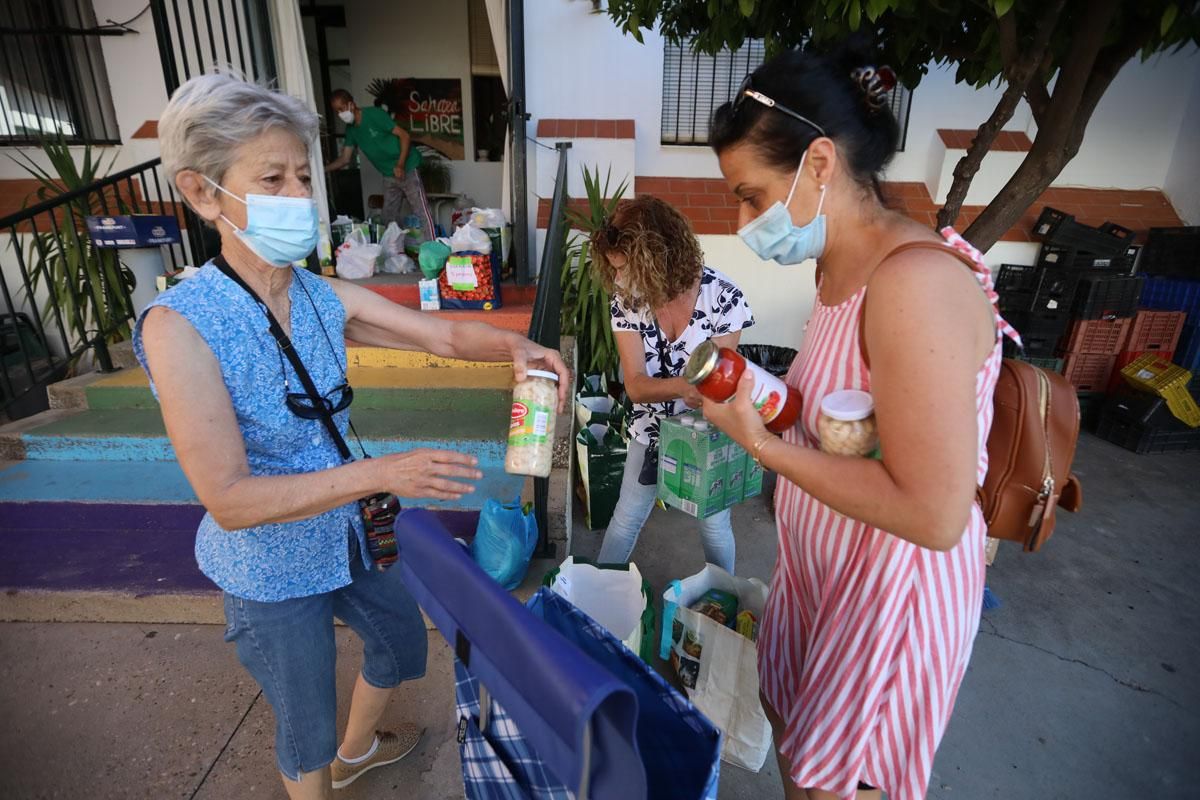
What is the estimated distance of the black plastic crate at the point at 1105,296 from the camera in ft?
16.5

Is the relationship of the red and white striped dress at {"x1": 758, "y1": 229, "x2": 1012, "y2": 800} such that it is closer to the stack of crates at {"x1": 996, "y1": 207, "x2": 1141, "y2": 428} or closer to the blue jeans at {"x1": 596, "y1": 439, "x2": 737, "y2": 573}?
the blue jeans at {"x1": 596, "y1": 439, "x2": 737, "y2": 573}

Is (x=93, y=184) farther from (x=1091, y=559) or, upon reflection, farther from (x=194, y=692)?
(x=1091, y=559)

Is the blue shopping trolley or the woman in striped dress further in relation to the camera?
the woman in striped dress

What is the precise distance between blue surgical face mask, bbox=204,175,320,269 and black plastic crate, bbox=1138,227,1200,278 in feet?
23.2

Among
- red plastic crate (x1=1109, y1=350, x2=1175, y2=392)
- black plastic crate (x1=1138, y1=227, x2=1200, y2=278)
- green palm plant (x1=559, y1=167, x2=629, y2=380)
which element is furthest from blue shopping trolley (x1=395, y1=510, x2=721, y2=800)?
black plastic crate (x1=1138, y1=227, x2=1200, y2=278)

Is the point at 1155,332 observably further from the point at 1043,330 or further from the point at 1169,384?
the point at 1043,330

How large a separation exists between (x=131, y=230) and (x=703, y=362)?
15.6 feet

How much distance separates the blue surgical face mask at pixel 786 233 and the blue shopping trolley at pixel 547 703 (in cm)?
85

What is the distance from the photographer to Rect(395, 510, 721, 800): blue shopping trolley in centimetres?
68

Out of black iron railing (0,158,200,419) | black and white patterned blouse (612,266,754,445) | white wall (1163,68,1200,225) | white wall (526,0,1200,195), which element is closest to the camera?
black and white patterned blouse (612,266,754,445)

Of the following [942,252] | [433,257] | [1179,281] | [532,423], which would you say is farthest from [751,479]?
[1179,281]

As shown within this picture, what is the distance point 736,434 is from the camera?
3.92 ft

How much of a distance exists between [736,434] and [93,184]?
513cm

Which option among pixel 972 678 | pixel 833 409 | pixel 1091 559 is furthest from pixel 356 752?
pixel 1091 559
